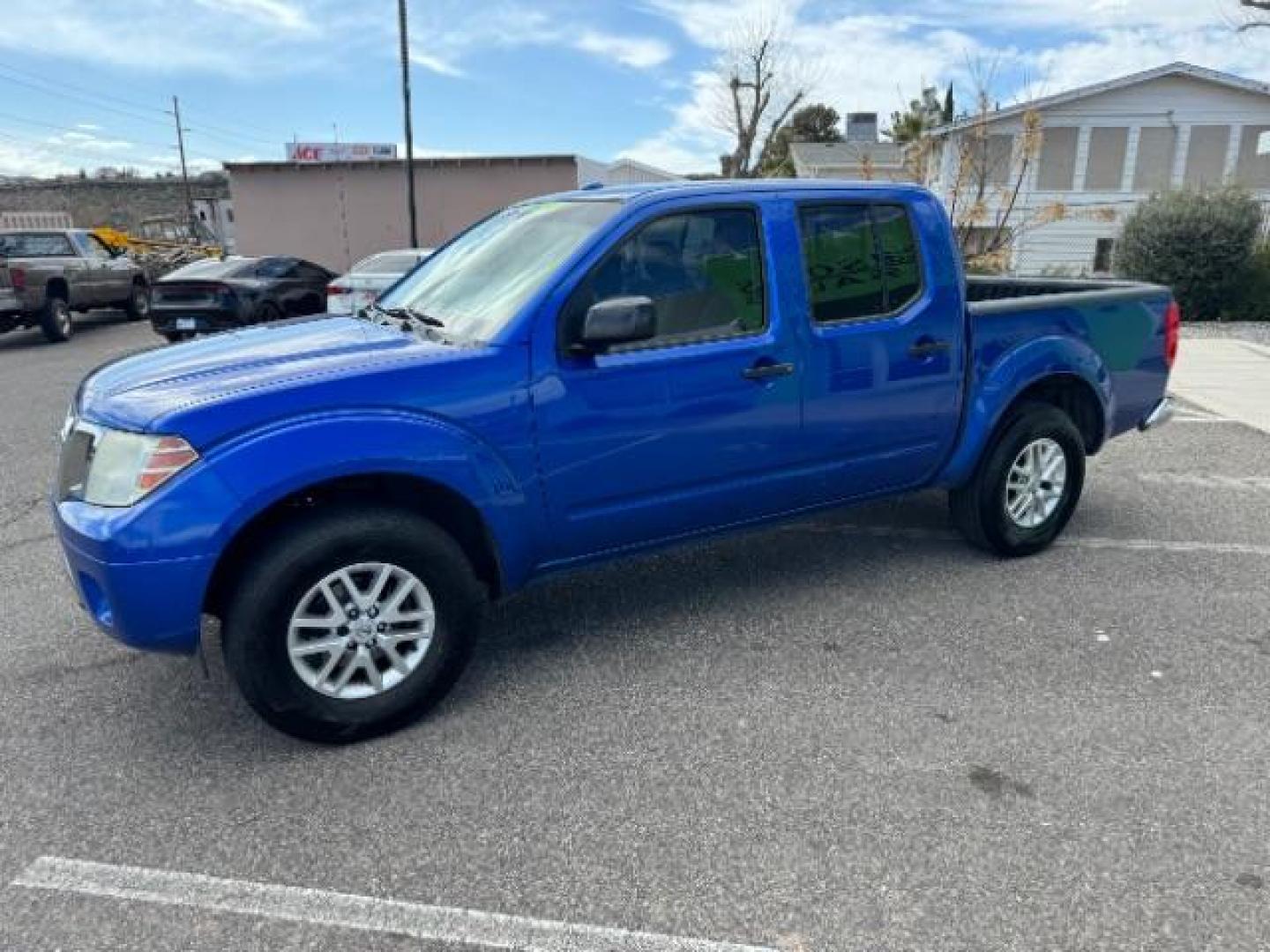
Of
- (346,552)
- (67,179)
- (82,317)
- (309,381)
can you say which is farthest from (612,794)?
(67,179)

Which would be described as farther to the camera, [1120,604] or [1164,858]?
[1120,604]

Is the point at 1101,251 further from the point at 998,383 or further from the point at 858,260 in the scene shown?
the point at 858,260

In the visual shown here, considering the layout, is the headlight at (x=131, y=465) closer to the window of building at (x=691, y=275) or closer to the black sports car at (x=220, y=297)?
the window of building at (x=691, y=275)

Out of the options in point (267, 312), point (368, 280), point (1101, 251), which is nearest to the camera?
point (368, 280)

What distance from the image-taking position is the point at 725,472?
3.66 metres

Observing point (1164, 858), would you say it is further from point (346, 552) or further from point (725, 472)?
point (346, 552)

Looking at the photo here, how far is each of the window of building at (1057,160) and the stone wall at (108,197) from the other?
3975cm

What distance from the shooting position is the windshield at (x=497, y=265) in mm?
3391

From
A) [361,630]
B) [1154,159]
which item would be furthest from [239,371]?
[1154,159]

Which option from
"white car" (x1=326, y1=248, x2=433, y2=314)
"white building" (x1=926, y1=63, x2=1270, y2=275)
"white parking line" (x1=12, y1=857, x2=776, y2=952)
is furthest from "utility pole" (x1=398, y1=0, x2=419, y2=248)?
"white parking line" (x1=12, y1=857, x2=776, y2=952)

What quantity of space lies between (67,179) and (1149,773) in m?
59.1

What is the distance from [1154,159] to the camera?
25297 mm

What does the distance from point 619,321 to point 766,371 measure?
769mm

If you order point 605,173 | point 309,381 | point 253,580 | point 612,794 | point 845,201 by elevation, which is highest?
point 605,173
